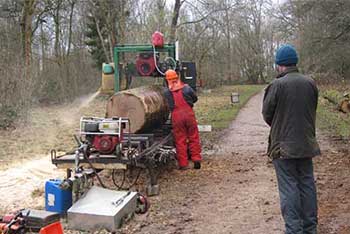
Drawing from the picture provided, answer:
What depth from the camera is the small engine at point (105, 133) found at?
6.94m

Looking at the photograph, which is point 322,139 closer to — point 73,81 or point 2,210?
point 2,210

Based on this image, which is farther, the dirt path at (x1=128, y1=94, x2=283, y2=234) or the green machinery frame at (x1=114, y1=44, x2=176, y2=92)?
the green machinery frame at (x1=114, y1=44, x2=176, y2=92)

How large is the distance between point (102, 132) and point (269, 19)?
4675cm

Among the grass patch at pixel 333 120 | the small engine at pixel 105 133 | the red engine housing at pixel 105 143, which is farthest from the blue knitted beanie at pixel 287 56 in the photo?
the grass patch at pixel 333 120

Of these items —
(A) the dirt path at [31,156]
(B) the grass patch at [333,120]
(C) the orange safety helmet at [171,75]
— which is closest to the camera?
(A) the dirt path at [31,156]

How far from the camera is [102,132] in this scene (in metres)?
6.99

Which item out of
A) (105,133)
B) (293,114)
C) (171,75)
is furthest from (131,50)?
(293,114)

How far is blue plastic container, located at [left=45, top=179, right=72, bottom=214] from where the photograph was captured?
6.17 m

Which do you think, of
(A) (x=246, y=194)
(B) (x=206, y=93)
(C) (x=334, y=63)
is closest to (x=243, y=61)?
(B) (x=206, y=93)

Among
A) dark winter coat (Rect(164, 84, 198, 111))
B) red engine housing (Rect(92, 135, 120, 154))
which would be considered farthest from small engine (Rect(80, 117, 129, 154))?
dark winter coat (Rect(164, 84, 198, 111))

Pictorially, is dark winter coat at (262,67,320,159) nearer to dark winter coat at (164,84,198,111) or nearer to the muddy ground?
the muddy ground

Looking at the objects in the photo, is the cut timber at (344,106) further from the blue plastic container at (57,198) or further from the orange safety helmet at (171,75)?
the blue plastic container at (57,198)

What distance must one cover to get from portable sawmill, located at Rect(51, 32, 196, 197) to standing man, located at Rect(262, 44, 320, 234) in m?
2.37

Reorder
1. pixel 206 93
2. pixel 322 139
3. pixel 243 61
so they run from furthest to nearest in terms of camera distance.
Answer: pixel 243 61 → pixel 206 93 → pixel 322 139
